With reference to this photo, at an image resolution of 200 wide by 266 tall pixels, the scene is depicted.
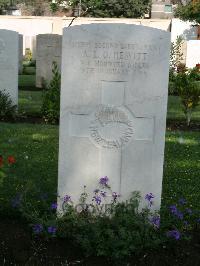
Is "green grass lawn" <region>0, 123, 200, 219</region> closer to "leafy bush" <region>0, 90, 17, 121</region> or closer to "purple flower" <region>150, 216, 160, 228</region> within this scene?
"purple flower" <region>150, 216, 160, 228</region>

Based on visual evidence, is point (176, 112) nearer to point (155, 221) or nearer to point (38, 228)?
point (155, 221)

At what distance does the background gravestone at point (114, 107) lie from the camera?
3916 mm

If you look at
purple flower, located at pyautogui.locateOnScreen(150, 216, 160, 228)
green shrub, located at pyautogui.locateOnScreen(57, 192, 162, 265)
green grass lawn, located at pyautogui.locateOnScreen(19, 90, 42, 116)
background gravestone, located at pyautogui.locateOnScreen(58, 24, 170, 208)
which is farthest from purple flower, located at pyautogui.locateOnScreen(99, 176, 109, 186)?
green grass lawn, located at pyautogui.locateOnScreen(19, 90, 42, 116)

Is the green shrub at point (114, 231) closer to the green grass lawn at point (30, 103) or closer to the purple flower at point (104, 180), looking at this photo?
the purple flower at point (104, 180)

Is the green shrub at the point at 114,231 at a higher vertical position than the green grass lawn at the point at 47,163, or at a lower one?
higher

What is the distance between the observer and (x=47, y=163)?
6.29 meters

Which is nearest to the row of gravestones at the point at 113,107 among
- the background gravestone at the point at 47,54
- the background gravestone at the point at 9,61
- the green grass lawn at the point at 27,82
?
the background gravestone at the point at 9,61

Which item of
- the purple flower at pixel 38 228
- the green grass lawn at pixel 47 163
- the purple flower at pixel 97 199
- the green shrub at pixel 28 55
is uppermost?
the green shrub at pixel 28 55

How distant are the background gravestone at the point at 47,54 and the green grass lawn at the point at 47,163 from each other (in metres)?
6.38

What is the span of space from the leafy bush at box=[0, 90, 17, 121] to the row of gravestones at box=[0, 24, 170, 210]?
5.55m

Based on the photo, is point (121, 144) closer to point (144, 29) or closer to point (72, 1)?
point (144, 29)

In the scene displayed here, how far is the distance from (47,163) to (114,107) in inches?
96.5

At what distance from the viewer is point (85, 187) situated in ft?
13.6

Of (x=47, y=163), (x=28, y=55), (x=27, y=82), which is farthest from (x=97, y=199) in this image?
(x=28, y=55)
